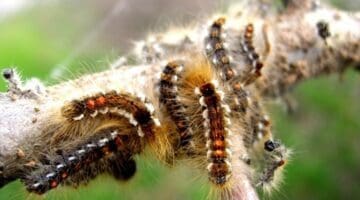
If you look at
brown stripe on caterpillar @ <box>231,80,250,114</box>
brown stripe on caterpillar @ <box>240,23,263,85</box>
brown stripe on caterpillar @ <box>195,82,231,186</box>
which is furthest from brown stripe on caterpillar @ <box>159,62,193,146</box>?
brown stripe on caterpillar @ <box>240,23,263,85</box>

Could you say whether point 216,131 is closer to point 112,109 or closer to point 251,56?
point 112,109

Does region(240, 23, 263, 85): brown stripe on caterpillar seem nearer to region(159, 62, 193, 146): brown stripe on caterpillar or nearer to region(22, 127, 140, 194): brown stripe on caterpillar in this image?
region(159, 62, 193, 146): brown stripe on caterpillar

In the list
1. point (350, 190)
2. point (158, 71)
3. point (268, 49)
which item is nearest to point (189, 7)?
point (350, 190)

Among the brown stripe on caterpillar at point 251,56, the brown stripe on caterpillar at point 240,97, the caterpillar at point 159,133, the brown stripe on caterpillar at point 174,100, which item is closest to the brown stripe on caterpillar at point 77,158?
the caterpillar at point 159,133

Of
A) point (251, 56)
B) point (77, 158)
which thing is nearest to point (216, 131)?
point (77, 158)

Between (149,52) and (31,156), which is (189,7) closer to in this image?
(149,52)

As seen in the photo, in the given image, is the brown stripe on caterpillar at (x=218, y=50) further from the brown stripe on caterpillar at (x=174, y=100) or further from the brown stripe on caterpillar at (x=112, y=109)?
the brown stripe on caterpillar at (x=112, y=109)
